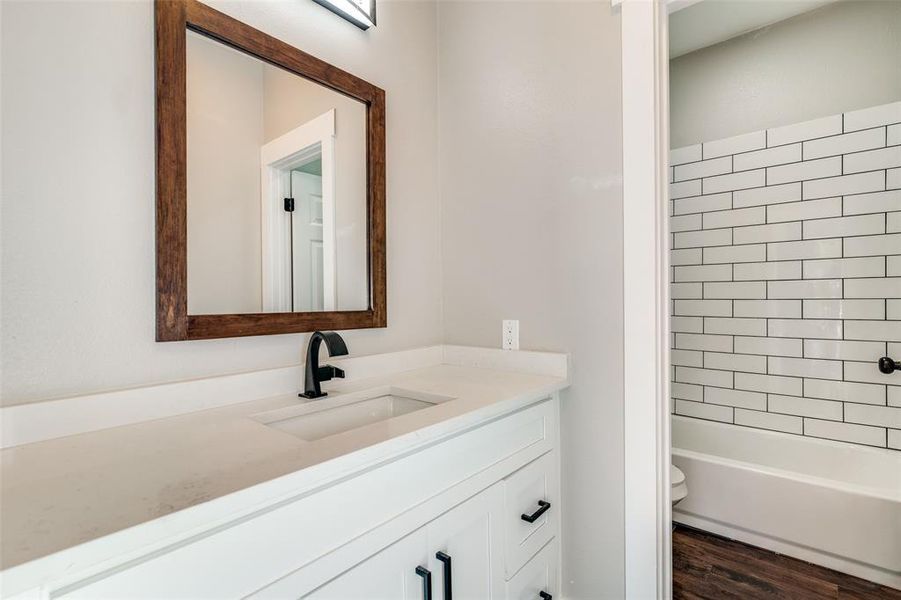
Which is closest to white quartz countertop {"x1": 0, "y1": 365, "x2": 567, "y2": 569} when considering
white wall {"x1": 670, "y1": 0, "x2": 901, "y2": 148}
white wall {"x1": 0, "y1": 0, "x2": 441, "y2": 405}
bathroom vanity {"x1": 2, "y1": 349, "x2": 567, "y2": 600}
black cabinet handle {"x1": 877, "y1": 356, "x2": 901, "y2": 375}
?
bathroom vanity {"x1": 2, "y1": 349, "x2": 567, "y2": 600}

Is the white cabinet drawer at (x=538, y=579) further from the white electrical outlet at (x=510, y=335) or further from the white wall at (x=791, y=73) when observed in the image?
the white wall at (x=791, y=73)

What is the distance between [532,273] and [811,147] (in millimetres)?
1789

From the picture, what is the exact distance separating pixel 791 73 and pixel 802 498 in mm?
2083

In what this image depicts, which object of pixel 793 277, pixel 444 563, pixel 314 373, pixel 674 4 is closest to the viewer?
pixel 444 563

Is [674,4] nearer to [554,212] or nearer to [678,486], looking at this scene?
[554,212]

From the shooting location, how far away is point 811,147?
210 centimetres

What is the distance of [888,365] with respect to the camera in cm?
188

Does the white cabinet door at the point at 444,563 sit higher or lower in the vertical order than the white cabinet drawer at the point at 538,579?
higher

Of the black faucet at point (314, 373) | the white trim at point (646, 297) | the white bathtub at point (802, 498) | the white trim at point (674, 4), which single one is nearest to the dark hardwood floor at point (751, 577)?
the white bathtub at point (802, 498)

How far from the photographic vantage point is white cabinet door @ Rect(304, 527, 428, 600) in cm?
71

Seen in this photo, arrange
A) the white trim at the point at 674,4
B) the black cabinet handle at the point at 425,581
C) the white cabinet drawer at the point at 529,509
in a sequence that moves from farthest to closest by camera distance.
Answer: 1. the white trim at the point at 674,4
2. the white cabinet drawer at the point at 529,509
3. the black cabinet handle at the point at 425,581

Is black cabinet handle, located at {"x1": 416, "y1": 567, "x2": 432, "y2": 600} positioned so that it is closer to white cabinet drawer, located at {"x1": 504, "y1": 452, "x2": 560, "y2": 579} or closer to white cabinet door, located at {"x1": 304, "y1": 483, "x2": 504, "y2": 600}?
white cabinet door, located at {"x1": 304, "y1": 483, "x2": 504, "y2": 600}

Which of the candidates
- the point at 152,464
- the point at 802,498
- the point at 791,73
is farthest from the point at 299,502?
the point at 791,73

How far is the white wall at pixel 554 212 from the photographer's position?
132 cm
